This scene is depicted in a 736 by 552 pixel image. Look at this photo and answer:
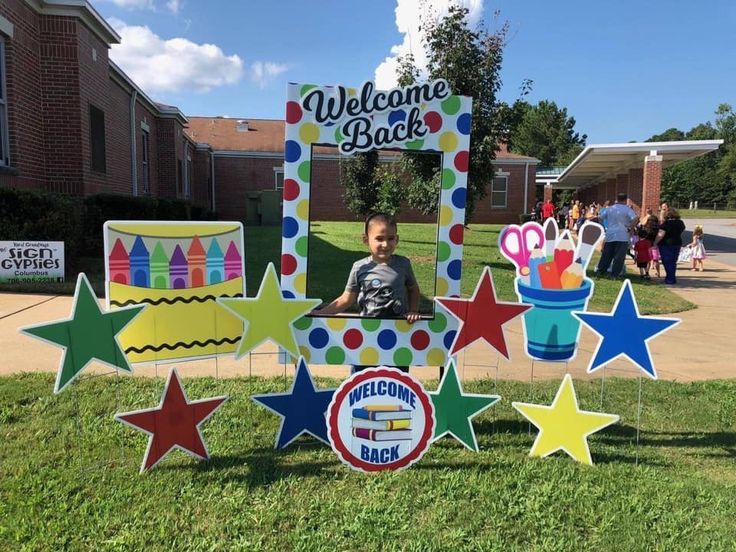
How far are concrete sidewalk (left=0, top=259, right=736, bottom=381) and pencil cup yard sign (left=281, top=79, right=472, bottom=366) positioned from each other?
28.2 inches

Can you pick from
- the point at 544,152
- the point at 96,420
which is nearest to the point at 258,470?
the point at 96,420

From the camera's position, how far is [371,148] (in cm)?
352

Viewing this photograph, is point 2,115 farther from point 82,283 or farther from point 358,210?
point 358,210

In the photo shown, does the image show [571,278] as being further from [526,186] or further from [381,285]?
[526,186]

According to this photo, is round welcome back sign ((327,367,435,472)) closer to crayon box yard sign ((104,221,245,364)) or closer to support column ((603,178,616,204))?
crayon box yard sign ((104,221,245,364))

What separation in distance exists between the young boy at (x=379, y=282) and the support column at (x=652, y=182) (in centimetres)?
1782

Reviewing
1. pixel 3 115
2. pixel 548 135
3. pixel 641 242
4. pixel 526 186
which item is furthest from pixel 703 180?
pixel 3 115

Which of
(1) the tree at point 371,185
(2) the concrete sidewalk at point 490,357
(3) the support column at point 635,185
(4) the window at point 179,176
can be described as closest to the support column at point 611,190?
(3) the support column at point 635,185

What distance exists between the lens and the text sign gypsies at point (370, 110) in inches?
137

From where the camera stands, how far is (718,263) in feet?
51.8

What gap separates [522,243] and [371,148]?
3.87 ft

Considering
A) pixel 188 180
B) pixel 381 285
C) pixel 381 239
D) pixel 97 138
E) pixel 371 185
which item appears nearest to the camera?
pixel 381 239

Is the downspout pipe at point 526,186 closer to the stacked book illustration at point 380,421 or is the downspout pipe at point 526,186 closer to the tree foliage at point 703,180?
the stacked book illustration at point 380,421

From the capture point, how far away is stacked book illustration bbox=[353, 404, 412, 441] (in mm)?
3059
